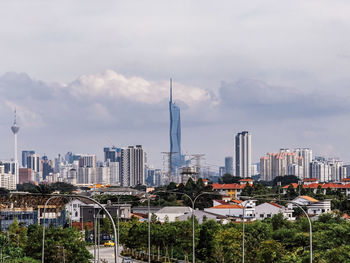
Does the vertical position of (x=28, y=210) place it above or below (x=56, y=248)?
below

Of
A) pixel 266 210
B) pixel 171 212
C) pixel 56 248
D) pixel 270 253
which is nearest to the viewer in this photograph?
pixel 270 253

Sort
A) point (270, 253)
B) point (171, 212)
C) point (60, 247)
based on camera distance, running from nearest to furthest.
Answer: point (270, 253) → point (60, 247) → point (171, 212)

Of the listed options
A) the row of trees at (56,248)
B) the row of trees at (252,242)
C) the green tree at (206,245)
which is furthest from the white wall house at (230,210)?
the row of trees at (56,248)

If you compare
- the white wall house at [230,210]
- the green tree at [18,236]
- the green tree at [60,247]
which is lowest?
the white wall house at [230,210]

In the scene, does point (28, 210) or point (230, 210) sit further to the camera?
point (230, 210)

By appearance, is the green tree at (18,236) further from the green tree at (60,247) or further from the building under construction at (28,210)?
the building under construction at (28,210)

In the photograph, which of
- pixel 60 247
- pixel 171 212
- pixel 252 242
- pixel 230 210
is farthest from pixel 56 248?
pixel 230 210

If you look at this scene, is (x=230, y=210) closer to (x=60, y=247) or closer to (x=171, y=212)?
(x=171, y=212)

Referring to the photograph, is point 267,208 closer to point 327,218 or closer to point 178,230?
point 327,218
